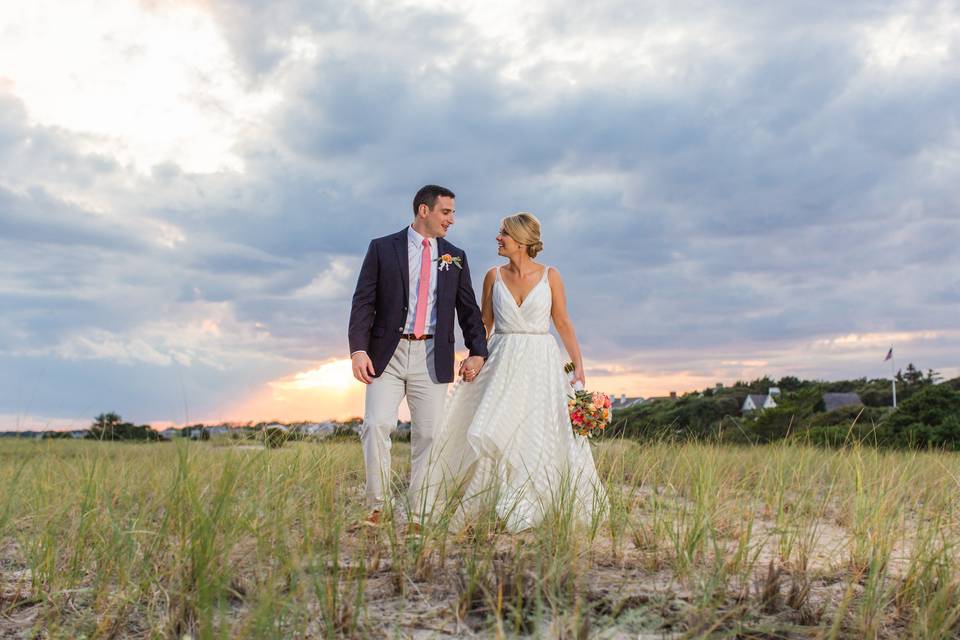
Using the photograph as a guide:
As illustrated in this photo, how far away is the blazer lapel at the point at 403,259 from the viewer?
6316mm

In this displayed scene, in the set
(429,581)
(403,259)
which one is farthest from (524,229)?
(429,581)

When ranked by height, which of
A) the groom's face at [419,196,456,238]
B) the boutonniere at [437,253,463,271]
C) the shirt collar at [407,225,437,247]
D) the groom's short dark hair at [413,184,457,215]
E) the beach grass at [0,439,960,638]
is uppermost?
the groom's short dark hair at [413,184,457,215]

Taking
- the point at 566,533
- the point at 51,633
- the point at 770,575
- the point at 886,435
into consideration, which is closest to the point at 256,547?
the point at 51,633

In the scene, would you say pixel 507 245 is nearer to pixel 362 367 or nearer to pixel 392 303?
pixel 392 303

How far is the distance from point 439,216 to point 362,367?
137 cm

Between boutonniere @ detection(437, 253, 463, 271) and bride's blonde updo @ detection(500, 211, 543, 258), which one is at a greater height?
bride's blonde updo @ detection(500, 211, 543, 258)

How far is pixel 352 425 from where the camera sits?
6.96 metres

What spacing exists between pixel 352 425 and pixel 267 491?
261cm

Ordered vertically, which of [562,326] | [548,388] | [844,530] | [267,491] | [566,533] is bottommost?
[844,530]

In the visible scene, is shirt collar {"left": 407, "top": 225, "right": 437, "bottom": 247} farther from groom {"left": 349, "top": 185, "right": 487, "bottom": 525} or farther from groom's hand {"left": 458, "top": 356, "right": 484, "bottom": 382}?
groom's hand {"left": 458, "top": 356, "right": 484, "bottom": 382}

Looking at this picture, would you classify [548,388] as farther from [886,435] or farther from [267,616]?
[886,435]

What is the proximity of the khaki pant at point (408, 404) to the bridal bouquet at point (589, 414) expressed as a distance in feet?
3.54

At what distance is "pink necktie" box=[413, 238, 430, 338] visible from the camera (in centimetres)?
628

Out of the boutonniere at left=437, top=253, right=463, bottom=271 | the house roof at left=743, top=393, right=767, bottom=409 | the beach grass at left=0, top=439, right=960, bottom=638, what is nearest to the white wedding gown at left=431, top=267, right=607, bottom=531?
the boutonniere at left=437, top=253, right=463, bottom=271
